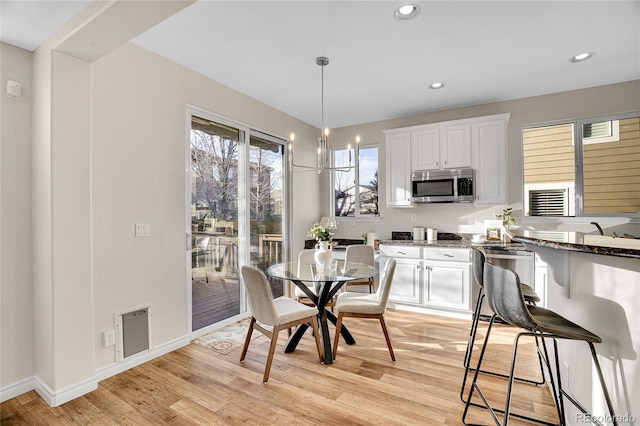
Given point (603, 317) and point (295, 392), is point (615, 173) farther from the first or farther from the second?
point (295, 392)

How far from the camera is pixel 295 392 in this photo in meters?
2.24

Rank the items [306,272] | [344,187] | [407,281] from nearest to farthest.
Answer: [306,272], [407,281], [344,187]

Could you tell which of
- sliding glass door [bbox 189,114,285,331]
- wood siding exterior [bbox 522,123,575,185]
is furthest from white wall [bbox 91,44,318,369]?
wood siding exterior [bbox 522,123,575,185]

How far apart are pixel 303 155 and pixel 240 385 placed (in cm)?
343

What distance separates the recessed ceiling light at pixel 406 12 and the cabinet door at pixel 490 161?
7.17ft

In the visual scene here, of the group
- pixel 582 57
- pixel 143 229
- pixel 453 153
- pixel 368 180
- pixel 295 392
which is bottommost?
pixel 295 392

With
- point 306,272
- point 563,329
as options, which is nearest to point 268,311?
point 306,272

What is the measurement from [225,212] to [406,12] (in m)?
2.63

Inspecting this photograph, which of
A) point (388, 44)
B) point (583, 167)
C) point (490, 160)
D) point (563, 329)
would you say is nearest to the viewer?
point (563, 329)

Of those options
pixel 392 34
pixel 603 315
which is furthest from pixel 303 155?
pixel 603 315

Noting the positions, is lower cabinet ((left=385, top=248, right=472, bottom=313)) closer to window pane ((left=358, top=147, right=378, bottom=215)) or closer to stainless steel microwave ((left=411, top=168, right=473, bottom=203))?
stainless steel microwave ((left=411, top=168, right=473, bottom=203))

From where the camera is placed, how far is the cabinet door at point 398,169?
4.46 meters

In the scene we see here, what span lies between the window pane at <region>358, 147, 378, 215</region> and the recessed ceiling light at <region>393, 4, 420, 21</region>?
2.71 m

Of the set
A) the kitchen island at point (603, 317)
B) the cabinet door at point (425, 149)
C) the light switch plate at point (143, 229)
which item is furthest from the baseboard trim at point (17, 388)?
the cabinet door at point (425, 149)
